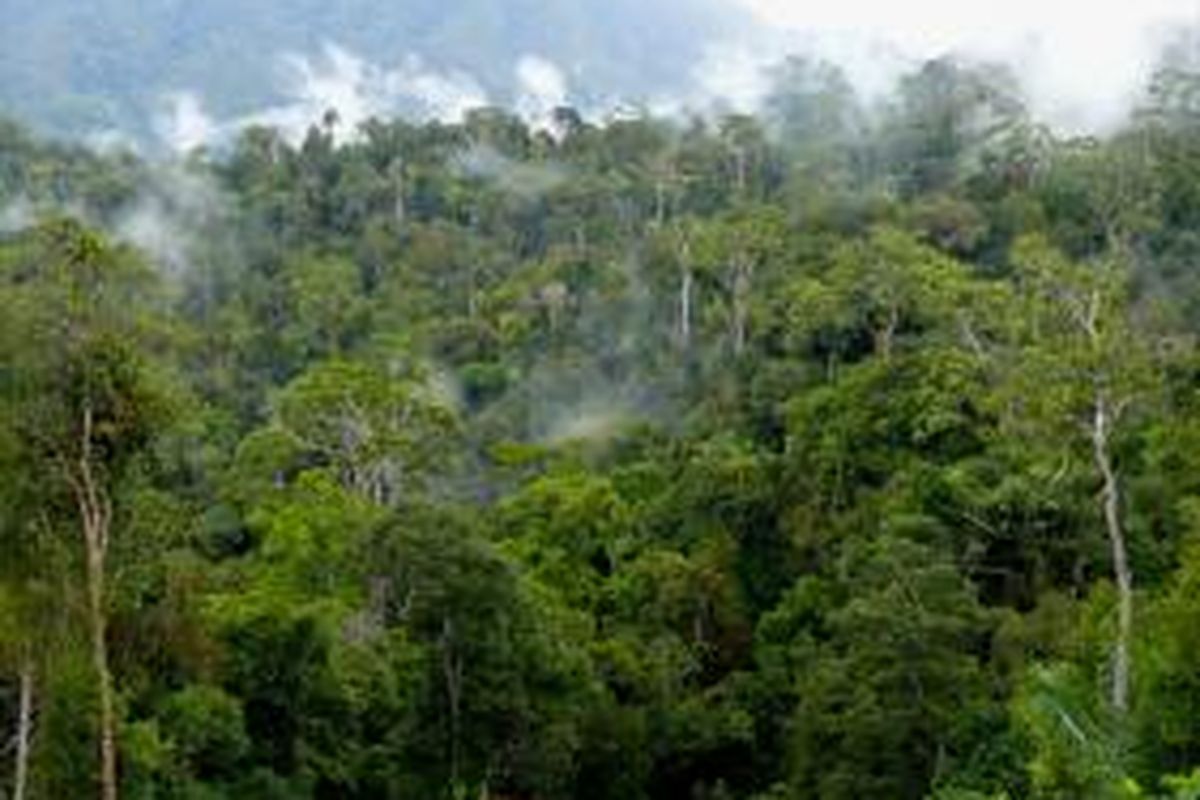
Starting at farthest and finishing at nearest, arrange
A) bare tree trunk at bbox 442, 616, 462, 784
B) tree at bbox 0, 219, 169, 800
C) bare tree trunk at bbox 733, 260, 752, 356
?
bare tree trunk at bbox 733, 260, 752, 356 < bare tree trunk at bbox 442, 616, 462, 784 < tree at bbox 0, 219, 169, 800

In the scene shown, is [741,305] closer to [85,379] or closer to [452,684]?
[452,684]

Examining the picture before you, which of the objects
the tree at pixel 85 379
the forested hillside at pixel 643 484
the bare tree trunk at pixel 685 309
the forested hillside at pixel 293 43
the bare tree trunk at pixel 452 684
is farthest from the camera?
the forested hillside at pixel 293 43

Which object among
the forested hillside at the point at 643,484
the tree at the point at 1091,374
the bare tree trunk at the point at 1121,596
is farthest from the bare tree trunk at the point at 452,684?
the bare tree trunk at the point at 1121,596

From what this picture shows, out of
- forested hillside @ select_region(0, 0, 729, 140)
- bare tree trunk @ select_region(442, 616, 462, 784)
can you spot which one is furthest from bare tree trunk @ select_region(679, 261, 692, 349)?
forested hillside @ select_region(0, 0, 729, 140)

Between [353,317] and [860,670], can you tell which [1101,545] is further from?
[353,317]

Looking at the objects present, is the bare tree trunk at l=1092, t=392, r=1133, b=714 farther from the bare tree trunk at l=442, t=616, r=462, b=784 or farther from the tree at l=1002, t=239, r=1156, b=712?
the bare tree trunk at l=442, t=616, r=462, b=784

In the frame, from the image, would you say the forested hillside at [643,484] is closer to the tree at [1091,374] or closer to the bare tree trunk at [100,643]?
the tree at [1091,374]

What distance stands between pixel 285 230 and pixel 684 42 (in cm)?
10051

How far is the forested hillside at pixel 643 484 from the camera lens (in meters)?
21.8

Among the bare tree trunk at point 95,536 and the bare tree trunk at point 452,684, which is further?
the bare tree trunk at point 452,684

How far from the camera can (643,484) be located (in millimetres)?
47312

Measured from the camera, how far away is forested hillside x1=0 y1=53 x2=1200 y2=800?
2183cm

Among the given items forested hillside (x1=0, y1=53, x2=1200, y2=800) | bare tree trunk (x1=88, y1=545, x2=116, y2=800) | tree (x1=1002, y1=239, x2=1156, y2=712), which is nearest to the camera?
bare tree trunk (x1=88, y1=545, x2=116, y2=800)

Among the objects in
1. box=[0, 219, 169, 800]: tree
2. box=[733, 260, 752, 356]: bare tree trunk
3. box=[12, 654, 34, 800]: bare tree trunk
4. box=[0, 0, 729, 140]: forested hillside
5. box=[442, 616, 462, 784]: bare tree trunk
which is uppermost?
box=[0, 0, 729, 140]: forested hillside
